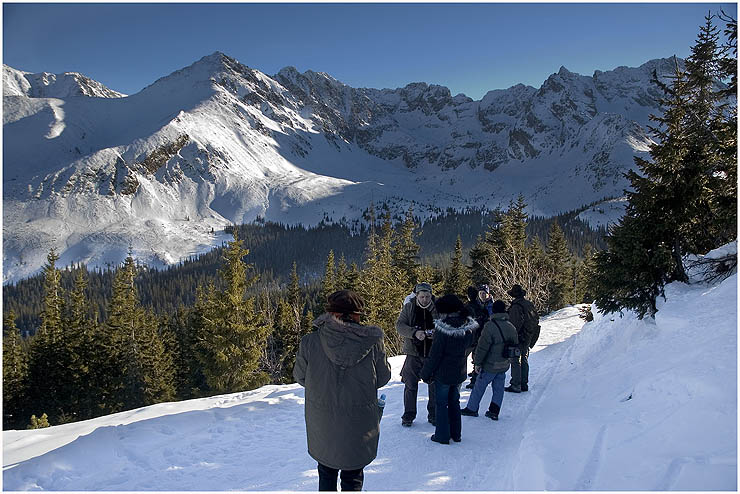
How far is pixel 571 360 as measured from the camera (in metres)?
10.8

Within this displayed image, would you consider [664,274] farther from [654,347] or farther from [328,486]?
[328,486]

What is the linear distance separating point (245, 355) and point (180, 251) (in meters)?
191

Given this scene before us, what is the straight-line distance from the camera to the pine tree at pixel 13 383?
94.5 feet

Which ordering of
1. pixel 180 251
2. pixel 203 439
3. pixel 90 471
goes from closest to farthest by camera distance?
pixel 90 471
pixel 203 439
pixel 180 251

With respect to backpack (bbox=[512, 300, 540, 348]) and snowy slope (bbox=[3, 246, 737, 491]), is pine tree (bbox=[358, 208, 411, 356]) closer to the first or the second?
backpack (bbox=[512, 300, 540, 348])

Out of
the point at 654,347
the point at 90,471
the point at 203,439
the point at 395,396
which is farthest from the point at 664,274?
the point at 90,471

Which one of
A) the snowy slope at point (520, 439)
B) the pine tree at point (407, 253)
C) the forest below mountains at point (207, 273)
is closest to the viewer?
the snowy slope at point (520, 439)

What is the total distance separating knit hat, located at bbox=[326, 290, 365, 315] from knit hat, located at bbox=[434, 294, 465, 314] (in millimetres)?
2159

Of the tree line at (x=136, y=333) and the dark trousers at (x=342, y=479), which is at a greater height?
the dark trousers at (x=342, y=479)

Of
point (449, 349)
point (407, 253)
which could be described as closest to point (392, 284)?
point (407, 253)

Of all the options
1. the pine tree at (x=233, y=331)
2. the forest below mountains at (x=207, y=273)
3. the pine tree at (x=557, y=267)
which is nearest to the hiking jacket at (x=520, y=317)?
the pine tree at (x=233, y=331)

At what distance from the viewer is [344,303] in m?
4.36

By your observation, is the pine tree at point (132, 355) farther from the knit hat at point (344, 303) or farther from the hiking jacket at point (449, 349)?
the knit hat at point (344, 303)

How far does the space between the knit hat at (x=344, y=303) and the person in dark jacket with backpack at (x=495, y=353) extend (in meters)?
3.71
